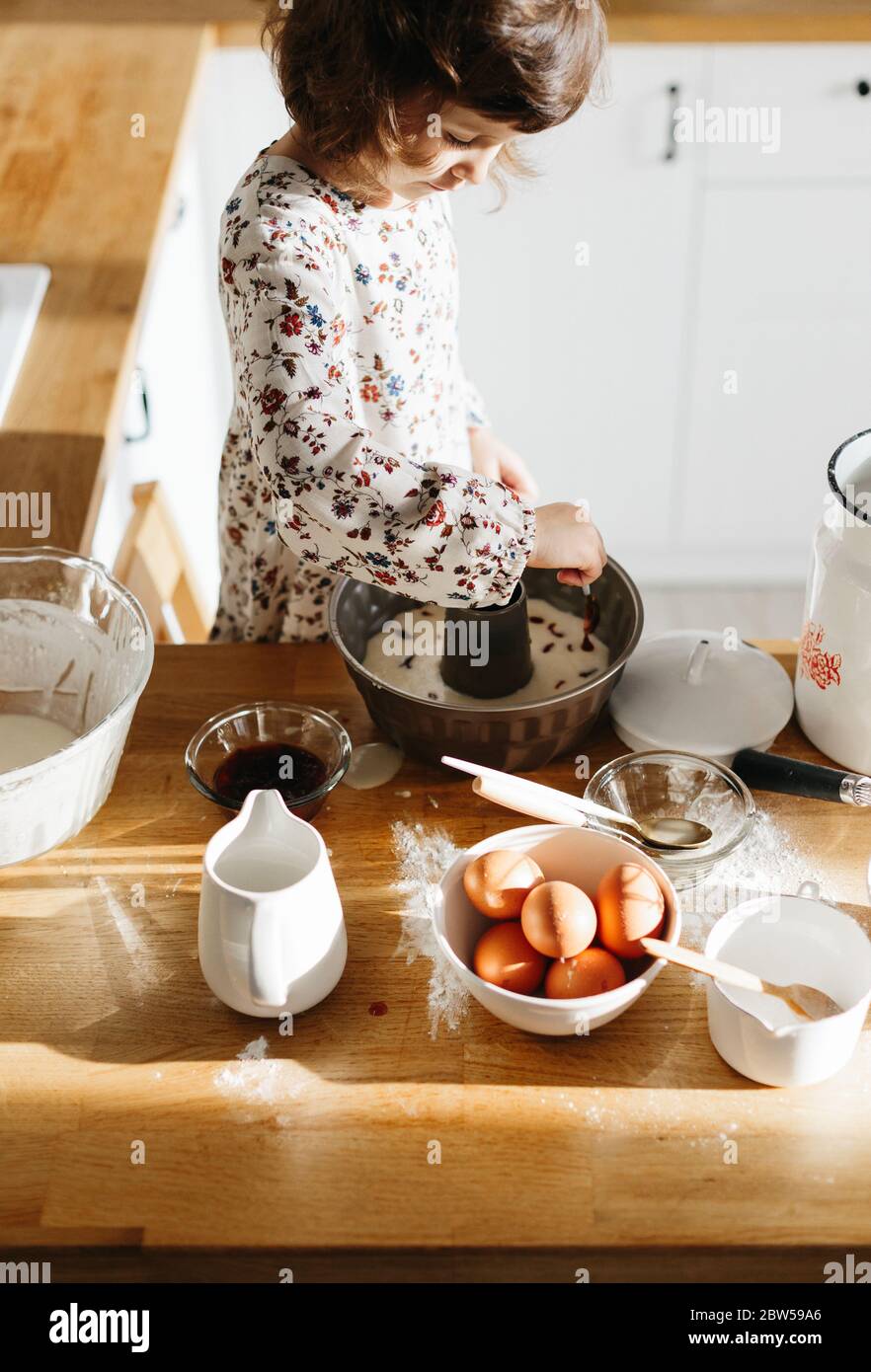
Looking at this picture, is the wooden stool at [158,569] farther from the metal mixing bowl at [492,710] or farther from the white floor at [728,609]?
the white floor at [728,609]

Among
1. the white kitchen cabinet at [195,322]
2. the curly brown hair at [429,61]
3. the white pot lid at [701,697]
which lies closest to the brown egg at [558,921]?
the white pot lid at [701,697]

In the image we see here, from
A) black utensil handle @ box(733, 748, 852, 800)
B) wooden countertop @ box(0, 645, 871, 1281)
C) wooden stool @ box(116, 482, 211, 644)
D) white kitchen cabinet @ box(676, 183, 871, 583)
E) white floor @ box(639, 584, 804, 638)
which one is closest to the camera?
wooden countertop @ box(0, 645, 871, 1281)

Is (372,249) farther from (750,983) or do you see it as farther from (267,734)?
(750,983)

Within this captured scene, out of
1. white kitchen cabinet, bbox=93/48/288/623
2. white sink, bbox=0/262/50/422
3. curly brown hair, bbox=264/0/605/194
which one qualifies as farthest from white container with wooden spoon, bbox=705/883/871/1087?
white kitchen cabinet, bbox=93/48/288/623

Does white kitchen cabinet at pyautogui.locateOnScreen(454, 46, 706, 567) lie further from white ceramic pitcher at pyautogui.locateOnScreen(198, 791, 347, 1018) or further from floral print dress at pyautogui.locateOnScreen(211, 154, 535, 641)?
white ceramic pitcher at pyautogui.locateOnScreen(198, 791, 347, 1018)

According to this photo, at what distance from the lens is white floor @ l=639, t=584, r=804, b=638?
2559 millimetres

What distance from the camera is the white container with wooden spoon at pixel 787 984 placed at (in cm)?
78

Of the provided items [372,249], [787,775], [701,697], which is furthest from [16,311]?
[787,775]

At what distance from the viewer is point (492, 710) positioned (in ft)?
3.15

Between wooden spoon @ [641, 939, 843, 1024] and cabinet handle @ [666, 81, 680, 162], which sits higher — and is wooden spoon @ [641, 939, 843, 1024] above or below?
below

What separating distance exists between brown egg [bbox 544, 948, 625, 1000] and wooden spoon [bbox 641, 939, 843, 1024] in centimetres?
3

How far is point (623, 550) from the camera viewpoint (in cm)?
266

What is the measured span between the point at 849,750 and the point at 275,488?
512mm

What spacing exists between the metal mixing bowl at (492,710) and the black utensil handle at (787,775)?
125 millimetres
